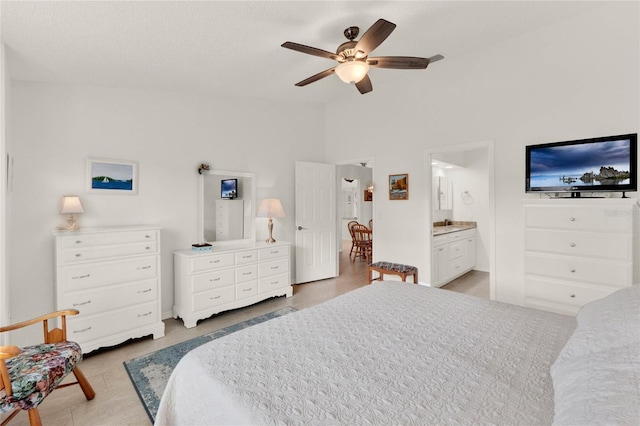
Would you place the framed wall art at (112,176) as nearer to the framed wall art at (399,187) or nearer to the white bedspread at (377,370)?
the white bedspread at (377,370)

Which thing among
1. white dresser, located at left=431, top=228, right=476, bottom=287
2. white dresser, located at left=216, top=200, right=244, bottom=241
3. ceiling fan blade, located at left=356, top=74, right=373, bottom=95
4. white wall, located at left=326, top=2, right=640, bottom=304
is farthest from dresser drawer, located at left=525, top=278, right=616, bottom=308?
white dresser, located at left=216, top=200, right=244, bottom=241

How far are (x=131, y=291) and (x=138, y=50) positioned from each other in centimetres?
213

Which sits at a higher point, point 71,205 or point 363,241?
point 71,205

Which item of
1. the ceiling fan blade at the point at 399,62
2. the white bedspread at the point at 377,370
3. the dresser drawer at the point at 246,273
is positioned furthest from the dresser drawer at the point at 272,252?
the ceiling fan blade at the point at 399,62

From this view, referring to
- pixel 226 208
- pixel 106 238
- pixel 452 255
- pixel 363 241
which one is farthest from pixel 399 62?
pixel 363 241

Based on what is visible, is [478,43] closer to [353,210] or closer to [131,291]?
[131,291]

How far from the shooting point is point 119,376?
7.61ft

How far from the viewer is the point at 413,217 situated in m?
4.15

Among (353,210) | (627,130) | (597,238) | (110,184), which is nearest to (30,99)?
(110,184)

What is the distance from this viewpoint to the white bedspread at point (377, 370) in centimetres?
96

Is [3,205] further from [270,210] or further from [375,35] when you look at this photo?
[375,35]

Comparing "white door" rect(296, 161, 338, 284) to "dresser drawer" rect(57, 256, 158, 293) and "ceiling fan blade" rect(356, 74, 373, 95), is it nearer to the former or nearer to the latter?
"ceiling fan blade" rect(356, 74, 373, 95)

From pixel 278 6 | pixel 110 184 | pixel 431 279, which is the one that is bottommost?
pixel 431 279

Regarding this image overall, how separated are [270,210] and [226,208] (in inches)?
22.7
